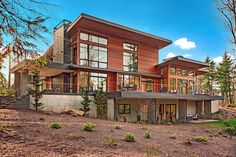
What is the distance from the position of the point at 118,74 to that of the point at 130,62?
8.34 ft

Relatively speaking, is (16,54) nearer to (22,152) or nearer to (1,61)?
(1,61)

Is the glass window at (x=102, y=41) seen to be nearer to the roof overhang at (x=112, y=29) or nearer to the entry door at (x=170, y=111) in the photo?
the roof overhang at (x=112, y=29)

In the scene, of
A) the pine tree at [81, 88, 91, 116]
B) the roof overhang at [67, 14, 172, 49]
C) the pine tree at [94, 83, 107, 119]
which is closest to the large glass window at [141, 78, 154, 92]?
the roof overhang at [67, 14, 172, 49]

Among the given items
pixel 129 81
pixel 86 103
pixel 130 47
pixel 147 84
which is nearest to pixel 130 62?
pixel 130 47

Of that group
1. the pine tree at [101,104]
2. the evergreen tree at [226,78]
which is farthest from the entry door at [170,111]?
the evergreen tree at [226,78]

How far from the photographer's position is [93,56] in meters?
19.8

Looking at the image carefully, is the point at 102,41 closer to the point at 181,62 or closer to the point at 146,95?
the point at 146,95

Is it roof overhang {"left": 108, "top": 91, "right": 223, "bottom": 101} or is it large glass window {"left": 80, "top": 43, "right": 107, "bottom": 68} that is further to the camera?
large glass window {"left": 80, "top": 43, "right": 107, "bottom": 68}

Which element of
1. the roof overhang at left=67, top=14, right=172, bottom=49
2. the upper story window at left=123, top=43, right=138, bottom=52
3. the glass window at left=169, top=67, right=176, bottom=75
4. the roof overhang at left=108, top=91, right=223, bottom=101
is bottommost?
the roof overhang at left=108, top=91, right=223, bottom=101

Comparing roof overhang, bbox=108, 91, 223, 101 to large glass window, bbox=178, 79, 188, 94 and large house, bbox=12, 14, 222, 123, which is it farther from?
large glass window, bbox=178, 79, 188, 94

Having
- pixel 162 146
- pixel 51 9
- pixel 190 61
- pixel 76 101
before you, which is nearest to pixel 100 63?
pixel 76 101

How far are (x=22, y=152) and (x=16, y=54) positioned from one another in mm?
2614

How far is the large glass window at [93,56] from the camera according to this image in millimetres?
19203

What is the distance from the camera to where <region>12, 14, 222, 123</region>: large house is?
17.9m
